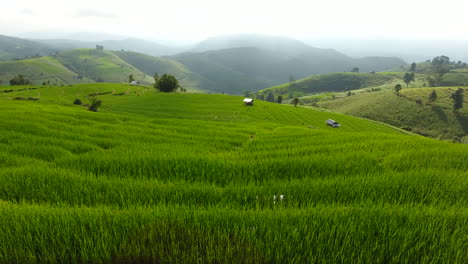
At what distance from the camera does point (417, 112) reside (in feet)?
454

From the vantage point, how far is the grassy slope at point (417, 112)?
125150 mm

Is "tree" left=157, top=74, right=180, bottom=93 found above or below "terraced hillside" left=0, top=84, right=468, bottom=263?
above

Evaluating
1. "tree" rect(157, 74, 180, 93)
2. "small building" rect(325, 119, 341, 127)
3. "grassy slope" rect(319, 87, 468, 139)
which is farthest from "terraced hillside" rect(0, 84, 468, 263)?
"grassy slope" rect(319, 87, 468, 139)

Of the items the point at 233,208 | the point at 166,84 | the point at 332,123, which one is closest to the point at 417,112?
the point at 332,123

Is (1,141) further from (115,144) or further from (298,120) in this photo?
(298,120)

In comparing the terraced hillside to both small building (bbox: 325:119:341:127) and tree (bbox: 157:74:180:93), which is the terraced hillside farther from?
tree (bbox: 157:74:180:93)

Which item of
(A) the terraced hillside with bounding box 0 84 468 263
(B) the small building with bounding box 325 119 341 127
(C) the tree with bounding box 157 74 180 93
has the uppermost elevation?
(C) the tree with bounding box 157 74 180 93

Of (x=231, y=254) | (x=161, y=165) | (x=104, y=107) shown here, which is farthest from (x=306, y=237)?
(x=104, y=107)

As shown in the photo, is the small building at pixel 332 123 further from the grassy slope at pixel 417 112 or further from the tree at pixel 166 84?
the tree at pixel 166 84

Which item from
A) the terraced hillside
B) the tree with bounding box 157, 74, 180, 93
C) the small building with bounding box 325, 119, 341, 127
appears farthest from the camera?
the tree with bounding box 157, 74, 180, 93

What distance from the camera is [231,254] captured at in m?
2.06

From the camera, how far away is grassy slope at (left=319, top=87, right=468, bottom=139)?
125 m

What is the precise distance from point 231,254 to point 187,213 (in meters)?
0.84

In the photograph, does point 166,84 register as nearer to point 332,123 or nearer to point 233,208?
point 332,123
